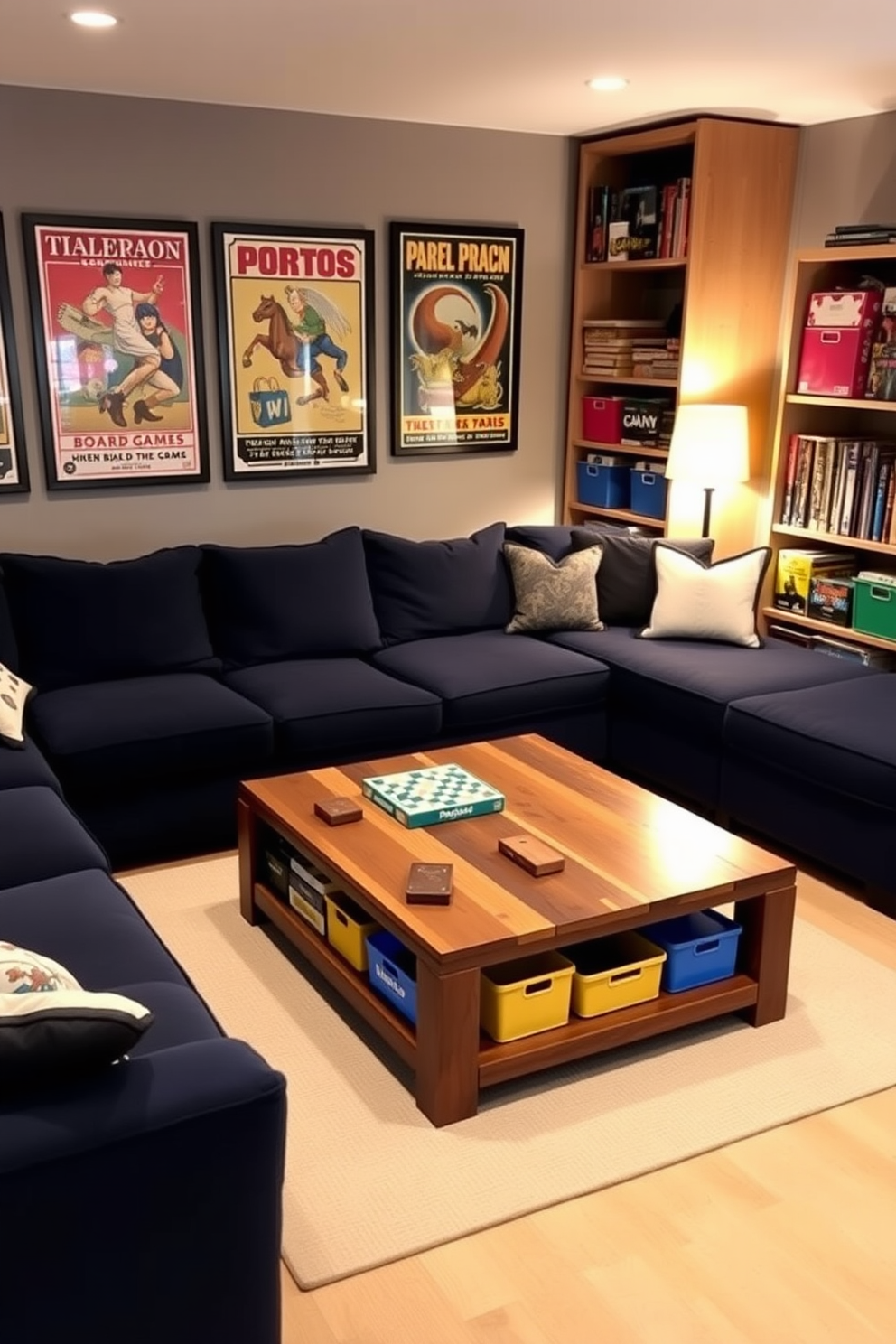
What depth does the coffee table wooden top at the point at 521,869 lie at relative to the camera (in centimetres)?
242

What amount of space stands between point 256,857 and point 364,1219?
1207 millimetres

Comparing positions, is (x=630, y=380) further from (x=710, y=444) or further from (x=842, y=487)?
(x=842, y=487)

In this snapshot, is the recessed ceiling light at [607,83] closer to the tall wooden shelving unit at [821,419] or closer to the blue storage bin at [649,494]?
the tall wooden shelving unit at [821,419]

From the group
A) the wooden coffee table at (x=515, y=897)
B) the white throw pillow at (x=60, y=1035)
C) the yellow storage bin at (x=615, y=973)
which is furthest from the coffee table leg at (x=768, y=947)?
the white throw pillow at (x=60, y=1035)

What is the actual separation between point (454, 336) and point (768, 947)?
293 cm

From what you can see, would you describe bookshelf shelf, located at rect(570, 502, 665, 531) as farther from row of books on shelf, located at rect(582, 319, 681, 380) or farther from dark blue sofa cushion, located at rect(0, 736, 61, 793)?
dark blue sofa cushion, located at rect(0, 736, 61, 793)

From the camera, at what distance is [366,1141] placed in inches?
92.7

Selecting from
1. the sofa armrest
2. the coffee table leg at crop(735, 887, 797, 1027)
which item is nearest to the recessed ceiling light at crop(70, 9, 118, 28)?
the sofa armrest

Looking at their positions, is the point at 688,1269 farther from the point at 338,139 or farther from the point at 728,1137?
the point at 338,139

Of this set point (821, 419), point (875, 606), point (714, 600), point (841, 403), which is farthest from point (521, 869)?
point (821, 419)

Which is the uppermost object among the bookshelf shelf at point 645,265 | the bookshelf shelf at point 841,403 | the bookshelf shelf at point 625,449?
the bookshelf shelf at point 645,265

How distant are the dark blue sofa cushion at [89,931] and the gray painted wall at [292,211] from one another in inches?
80.6

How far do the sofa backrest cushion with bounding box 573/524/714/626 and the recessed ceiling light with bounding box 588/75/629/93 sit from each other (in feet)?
5.06

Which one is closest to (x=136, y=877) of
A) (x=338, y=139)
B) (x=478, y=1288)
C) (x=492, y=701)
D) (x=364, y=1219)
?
(x=492, y=701)
